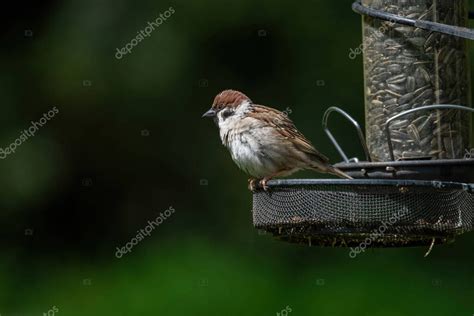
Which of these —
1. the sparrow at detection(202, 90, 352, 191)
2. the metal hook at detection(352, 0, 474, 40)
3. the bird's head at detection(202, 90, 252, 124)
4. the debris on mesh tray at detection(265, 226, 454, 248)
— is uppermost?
the metal hook at detection(352, 0, 474, 40)

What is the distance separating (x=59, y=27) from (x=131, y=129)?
1.23 metres

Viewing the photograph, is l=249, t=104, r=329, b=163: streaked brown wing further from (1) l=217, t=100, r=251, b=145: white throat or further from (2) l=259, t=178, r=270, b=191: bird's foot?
(2) l=259, t=178, r=270, b=191: bird's foot

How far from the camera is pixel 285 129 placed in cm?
619

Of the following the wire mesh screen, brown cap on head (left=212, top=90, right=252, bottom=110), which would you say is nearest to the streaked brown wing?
brown cap on head (left=212, top=90, right=252, bottom=110)

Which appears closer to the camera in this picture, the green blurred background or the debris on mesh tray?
the debris on mesh tray

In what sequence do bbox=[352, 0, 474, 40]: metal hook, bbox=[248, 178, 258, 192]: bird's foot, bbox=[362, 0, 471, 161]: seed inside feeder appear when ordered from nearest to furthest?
bbox=[352, 0, 474, 40]: metal hook → bbox=[248, 178, 258, 192]: bird's foot → bbox=[362, 0, 471, 161]: seed inside feeder

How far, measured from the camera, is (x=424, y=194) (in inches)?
205

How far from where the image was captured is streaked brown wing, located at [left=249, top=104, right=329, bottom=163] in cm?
605

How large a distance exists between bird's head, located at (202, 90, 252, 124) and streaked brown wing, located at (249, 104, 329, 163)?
8 centimetres

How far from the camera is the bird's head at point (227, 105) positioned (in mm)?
6434

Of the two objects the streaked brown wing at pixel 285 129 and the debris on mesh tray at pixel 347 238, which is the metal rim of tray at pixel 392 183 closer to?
the debris on mesh tray at pixel 347 238

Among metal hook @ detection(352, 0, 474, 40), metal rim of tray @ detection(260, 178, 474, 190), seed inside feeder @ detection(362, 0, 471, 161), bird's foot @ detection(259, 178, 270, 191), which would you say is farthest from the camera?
seed inside feeder @ detection(362, 0, 471, 161)

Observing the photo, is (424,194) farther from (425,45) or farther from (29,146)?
(29,146)

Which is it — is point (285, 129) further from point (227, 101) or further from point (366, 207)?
point (366, 207)
